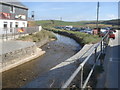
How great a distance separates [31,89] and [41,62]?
8.92 metres

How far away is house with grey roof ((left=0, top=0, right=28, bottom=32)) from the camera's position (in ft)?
92.8

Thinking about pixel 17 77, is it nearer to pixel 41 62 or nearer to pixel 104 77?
pixel 41 62

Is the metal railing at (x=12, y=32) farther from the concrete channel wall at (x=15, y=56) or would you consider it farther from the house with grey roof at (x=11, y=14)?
the concrete channel wall at (x=15, y=56)

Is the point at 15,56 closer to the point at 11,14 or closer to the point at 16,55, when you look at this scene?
the point at 16,55

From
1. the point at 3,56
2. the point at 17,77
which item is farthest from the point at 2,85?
the point at 3,56

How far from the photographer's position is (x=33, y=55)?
18.4m

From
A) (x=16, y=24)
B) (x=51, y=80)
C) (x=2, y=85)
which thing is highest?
(x=16, y=24)

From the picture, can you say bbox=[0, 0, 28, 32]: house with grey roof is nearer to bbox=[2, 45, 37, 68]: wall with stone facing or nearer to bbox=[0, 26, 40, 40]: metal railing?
bbox=[0, 26, 40, 40]: metal railing

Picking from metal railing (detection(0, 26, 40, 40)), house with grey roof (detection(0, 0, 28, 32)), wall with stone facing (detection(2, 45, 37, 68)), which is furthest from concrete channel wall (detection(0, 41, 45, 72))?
house with grey roof (detection(0, 0, 28, 32))

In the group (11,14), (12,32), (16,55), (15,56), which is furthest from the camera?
(11,14)

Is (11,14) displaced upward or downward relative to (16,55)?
upward

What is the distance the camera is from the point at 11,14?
31.1 metres

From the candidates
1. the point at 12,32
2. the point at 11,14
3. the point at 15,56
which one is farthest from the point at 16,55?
the point at 11,14

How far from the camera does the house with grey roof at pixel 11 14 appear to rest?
28.3 meters
